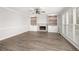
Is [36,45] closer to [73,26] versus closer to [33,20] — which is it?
[73,26]

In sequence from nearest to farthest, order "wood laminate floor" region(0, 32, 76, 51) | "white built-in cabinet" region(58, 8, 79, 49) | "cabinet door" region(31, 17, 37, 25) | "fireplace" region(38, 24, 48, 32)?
1. "wood laminate floor" region(0, 32, 76, 51)
2. "white built-in cabinet" region(58, 8, 79, 49)
3. "fireplace" region(38, 24, 48, 32)
4. "cabinet door" region(31, 17, 37, 25)

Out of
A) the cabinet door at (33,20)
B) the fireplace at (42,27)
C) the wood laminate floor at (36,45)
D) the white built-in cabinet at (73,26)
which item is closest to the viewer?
the wood laminate floor at (36,45)

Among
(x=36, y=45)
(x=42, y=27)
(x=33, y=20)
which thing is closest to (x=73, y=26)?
(x=36, y=45)

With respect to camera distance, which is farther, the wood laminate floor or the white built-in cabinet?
the white built-in cabinet

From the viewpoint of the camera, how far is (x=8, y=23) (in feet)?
25.0

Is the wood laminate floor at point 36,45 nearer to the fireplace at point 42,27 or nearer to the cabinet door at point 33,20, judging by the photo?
the fireplace at point 42,27

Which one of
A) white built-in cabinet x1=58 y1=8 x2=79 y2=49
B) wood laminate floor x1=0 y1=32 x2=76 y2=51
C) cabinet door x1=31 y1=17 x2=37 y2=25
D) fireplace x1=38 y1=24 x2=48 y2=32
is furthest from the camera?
cabinet door x1=31 y1=17 x2=37 y2=25

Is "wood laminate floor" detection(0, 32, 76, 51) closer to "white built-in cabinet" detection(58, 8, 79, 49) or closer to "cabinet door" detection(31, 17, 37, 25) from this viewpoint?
"white built-in cabinet" detection(58, 8, 79, 49)

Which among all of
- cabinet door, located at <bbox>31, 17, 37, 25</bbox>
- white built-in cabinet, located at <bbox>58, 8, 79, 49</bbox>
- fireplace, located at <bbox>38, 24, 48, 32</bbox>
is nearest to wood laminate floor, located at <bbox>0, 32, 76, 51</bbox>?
white built-in cabinet, located at <bbox>58, 8, 79, 49</bbox>

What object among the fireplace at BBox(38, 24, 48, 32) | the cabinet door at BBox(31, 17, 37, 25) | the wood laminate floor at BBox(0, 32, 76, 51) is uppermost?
the cabinet door at BBox(31, 17, 37, 25)

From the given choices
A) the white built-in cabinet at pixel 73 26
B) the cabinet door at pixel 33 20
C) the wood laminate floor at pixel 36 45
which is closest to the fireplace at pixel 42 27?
the cabinet door at pixel 33 20
